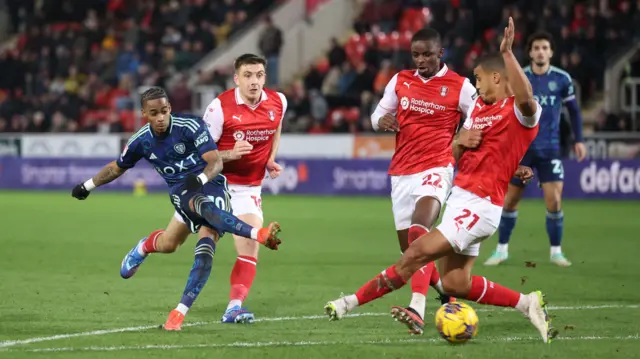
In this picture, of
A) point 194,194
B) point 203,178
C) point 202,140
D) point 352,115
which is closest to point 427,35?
point 202,140

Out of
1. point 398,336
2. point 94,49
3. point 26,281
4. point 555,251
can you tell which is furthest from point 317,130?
point 398,336

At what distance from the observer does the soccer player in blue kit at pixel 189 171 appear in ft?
26.3

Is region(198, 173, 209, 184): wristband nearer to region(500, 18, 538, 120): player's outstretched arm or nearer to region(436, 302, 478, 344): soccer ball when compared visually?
region(436, 302, 478, 344): soccer ball

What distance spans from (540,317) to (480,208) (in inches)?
32.5

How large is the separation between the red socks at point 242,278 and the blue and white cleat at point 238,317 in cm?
17

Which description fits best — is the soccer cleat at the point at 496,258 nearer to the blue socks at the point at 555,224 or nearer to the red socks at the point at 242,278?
the blue socks at the point at 555,224

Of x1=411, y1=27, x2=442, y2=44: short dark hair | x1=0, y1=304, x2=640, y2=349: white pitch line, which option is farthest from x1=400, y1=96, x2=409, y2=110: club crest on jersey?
x1=0, y1=304, x2=640, y2=349: white pitch line

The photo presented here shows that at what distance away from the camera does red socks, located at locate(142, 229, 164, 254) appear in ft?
30.5

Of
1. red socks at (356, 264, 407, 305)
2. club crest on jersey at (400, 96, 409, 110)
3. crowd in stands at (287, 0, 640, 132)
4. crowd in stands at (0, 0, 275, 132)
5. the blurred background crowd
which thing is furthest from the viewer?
crowd in stands at (0, 0, 275, 132)

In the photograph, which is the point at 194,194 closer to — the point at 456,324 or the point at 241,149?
the point at 241,149

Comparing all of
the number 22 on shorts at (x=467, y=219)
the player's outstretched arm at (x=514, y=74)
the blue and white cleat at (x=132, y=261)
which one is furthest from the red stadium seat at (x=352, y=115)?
the player's outstretched arm at (x=514, y=74)

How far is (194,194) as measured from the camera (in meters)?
8.19

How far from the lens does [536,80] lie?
12016 millimetres

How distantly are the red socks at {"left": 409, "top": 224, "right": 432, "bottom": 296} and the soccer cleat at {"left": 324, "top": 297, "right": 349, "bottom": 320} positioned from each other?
0.70 meters
